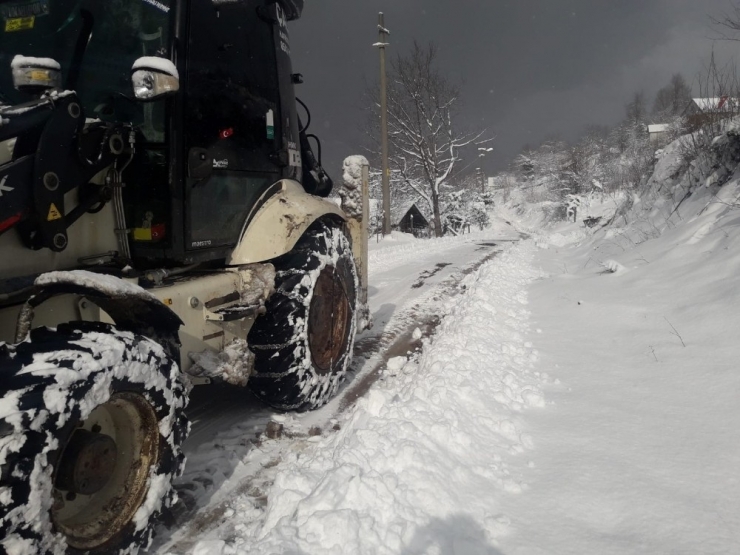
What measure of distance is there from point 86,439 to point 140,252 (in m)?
1.27

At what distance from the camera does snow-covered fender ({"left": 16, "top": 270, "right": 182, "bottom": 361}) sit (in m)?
1.81

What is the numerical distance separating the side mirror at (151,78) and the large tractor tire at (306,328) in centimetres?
148

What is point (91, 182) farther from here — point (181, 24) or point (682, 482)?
point (682, 482)

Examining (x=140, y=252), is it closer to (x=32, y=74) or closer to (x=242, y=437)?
(x=32, y=74)

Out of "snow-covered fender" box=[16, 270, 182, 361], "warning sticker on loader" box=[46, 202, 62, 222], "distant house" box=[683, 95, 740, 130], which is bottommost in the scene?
"snow-covered fender" box=[16, 270, 182, 361]

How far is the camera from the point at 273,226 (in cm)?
339

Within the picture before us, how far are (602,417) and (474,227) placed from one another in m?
45.3

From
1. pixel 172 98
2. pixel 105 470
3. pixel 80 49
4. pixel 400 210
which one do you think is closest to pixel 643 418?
pixel 105 470

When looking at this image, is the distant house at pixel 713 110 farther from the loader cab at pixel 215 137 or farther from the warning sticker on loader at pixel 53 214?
the warning sticker on loader at pixel 53 214

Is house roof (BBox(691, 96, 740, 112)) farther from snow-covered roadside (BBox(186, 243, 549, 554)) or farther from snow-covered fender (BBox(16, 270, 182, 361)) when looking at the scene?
snow-covered fender (BBox(16, 270, 182, 361))

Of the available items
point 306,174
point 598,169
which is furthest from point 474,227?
point 306,174

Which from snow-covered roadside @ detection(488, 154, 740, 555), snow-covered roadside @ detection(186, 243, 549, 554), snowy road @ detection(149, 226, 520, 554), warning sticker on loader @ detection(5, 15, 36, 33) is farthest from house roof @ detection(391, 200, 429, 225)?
warning sticker on loader @ detection(5, 15, 36, 33)

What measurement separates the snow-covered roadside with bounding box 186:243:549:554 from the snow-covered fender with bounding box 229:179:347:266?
116 cm

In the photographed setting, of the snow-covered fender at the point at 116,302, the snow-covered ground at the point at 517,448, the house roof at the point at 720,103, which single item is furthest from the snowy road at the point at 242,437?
the house roof at the point at 720,103
